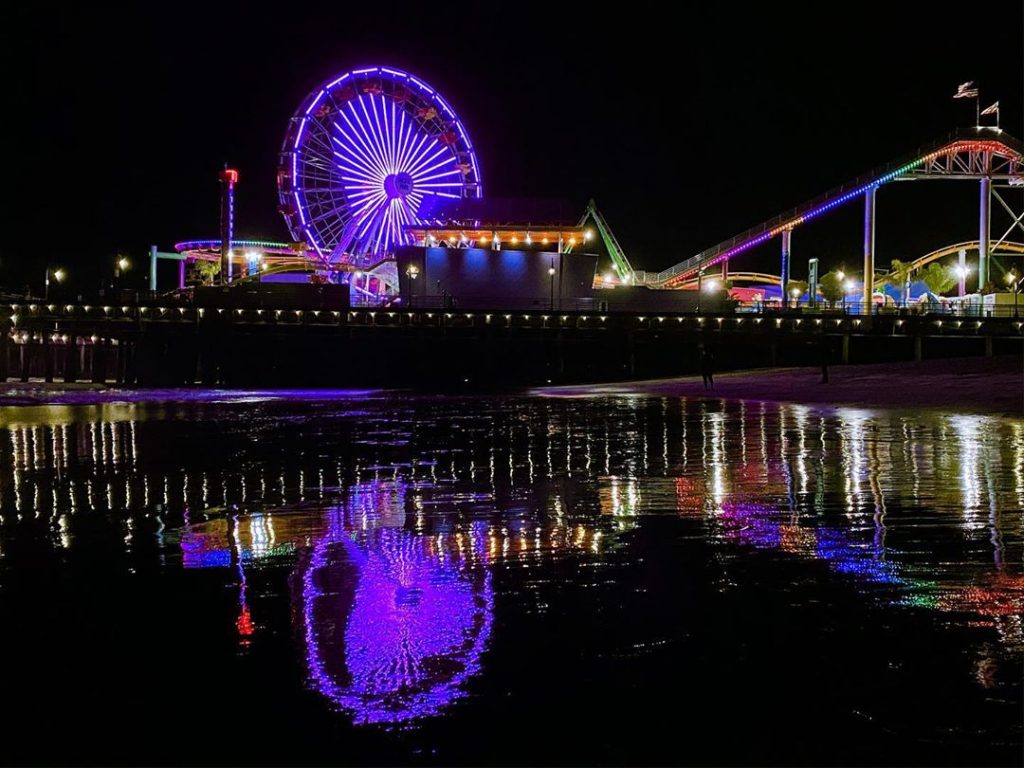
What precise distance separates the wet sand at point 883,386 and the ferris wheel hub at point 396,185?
21301mm

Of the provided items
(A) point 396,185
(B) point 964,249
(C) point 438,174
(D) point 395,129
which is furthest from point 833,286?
(D) point 395,129

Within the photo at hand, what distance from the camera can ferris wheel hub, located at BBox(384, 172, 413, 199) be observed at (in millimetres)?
56062

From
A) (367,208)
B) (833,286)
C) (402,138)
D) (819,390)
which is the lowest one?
(819,390)

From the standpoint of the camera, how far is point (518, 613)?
6383 mm

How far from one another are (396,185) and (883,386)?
3313 centimetres

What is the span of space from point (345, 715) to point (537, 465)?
9750 millimetres

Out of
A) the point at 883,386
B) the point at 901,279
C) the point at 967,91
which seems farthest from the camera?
the point at 901,279

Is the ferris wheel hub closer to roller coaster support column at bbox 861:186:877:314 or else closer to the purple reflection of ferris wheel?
the purple reflection of ferris wheel

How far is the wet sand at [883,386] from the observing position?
24812 millimetres

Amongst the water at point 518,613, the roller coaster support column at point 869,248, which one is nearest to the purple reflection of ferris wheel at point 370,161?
the roller coaster support column at point 869,248

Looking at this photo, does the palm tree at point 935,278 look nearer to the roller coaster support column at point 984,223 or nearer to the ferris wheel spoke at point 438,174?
the roller coaster support column at point 984,223

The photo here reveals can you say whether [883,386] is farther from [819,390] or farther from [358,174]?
[358,174]

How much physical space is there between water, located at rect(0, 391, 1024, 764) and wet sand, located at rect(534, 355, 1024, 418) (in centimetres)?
1169

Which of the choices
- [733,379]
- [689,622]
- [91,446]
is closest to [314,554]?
[689,622]
